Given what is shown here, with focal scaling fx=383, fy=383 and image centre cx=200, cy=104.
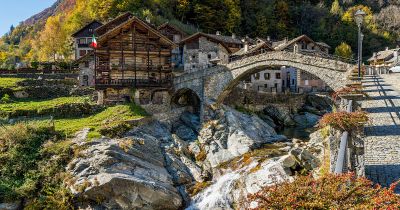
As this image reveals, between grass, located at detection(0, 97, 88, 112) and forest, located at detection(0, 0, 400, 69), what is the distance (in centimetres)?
2683

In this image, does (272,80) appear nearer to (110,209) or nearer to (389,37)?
(110,209)

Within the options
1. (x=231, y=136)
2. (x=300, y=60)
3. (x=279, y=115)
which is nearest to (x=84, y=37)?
(x=279, y=115)

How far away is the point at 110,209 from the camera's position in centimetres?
2364

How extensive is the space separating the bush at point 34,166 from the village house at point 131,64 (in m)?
12.3

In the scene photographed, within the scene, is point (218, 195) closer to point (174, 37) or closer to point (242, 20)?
point (174, 37)

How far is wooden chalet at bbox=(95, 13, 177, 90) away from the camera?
41500mm

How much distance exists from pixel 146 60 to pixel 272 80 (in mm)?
25372

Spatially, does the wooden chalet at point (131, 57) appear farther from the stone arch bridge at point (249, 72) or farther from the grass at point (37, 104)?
the grass at point (37, 104)

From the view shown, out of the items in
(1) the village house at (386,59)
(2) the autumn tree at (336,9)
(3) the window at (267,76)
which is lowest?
(3) the window at (267,76)

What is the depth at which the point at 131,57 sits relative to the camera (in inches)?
1689

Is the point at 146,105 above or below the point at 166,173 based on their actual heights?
above

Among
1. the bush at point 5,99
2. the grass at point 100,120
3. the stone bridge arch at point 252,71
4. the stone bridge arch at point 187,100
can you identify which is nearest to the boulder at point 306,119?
the stone bridge arch at point 252,71

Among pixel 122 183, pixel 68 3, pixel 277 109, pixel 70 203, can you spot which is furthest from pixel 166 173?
pixel 68 3

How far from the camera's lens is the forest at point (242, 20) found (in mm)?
72938
